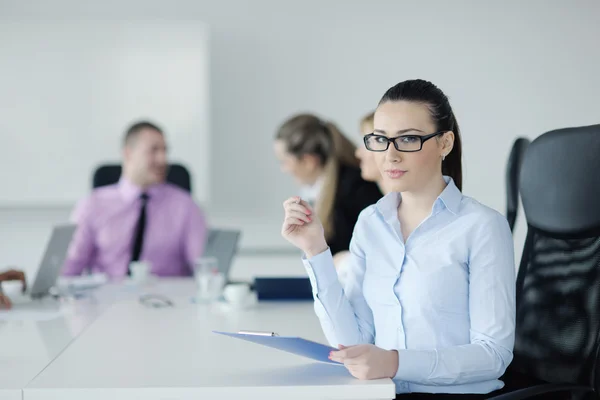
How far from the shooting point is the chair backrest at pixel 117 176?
366 cm

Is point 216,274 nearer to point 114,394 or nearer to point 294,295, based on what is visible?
point 294,295

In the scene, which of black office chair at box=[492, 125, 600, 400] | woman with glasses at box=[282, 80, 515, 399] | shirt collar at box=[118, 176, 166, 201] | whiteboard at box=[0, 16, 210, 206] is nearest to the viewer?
woman with glasses at box=[282, 80, 515, 399]

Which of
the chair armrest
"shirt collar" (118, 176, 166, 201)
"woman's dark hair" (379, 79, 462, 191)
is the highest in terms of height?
"woman's dark hair" (379, 79, 462, 191)

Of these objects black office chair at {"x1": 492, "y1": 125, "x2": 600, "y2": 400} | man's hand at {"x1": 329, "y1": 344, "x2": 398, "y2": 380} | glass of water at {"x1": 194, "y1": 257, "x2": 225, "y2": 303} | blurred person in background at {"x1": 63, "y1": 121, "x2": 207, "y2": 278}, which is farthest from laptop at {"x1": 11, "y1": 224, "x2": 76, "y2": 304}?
black office chair at {"x1": 492, "y1": 125, "x2": 600, "y2": 400}

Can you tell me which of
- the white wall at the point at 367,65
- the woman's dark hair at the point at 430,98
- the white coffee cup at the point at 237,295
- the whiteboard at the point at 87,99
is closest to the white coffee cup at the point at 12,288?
the white coffee cup at the point at 237,295

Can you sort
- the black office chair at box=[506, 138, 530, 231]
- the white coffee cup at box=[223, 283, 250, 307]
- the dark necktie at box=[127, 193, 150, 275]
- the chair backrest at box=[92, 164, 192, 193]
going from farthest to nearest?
the chair backrest at box=[92, 164, 192, 193] < the dark necktie at box=[127, 193, 150, 275] < the black office chair at box=[506, 138, 530, 231] < the white coffee cup at box=[223, 283, 250, 307]

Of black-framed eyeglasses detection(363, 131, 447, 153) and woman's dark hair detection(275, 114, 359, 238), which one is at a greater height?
black-framed eyeglasses detection(363, 131, 447, 153)

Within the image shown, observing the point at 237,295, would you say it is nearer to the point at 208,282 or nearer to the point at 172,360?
the point at 208,282

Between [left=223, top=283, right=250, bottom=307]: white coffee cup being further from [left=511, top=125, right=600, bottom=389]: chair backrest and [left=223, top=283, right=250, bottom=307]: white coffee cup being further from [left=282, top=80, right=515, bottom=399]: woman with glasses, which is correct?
[left=511, top=125, right=600, bottom=389]: chair backrest

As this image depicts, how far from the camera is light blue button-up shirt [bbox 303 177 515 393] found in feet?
4.62

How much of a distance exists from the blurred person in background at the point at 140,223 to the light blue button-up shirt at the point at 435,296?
6.48 feet

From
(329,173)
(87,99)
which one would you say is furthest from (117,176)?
(329,173)

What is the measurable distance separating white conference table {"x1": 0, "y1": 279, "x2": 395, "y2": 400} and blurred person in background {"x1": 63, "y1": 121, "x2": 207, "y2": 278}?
3.93 ft

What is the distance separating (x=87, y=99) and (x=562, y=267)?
335 centimetres
